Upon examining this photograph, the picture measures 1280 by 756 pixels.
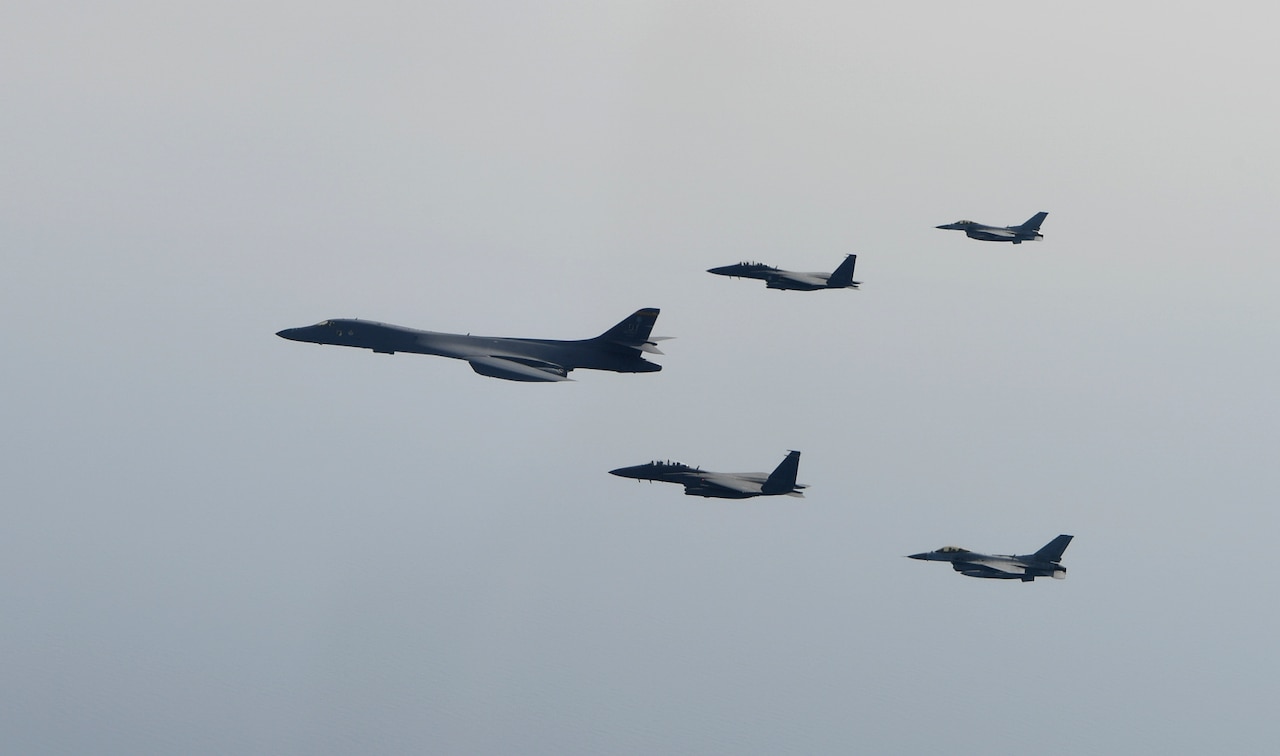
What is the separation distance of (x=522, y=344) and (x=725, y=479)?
19006 mm

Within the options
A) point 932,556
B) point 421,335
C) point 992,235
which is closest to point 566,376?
point 421,335

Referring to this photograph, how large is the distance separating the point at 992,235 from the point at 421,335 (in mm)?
54990

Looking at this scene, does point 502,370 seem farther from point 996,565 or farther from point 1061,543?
point 1061,543

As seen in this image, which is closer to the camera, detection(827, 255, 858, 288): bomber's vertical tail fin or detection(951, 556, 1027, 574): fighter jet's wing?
detection(951, 556, 1027, 574): fighter jet's wing

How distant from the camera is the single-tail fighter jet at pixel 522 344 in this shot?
8669 cm

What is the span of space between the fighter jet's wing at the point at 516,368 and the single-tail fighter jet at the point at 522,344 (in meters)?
0.09

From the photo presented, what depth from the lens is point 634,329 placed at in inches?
3425

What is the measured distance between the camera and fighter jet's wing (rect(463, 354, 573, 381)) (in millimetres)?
80312

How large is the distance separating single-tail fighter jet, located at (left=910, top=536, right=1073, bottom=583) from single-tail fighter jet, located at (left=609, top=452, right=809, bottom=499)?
15274mm

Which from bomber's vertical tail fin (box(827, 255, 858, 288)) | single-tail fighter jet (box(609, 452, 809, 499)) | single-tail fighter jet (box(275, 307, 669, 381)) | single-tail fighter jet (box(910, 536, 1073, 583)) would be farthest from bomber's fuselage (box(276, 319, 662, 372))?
single-tail fighter jet (box(910, 536, 1073, 583))

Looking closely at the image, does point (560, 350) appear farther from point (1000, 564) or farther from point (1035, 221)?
point (1035, 221)

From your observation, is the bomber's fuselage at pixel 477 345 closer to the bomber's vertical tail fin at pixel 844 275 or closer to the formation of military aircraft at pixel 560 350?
the formation of military aircraft at pixel 560 350

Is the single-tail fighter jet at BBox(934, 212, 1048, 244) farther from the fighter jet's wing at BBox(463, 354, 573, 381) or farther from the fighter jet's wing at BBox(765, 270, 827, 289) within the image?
the fighter jet's wing at BBox(463, 354, 573, 381)

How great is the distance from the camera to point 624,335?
87250 millimetres
